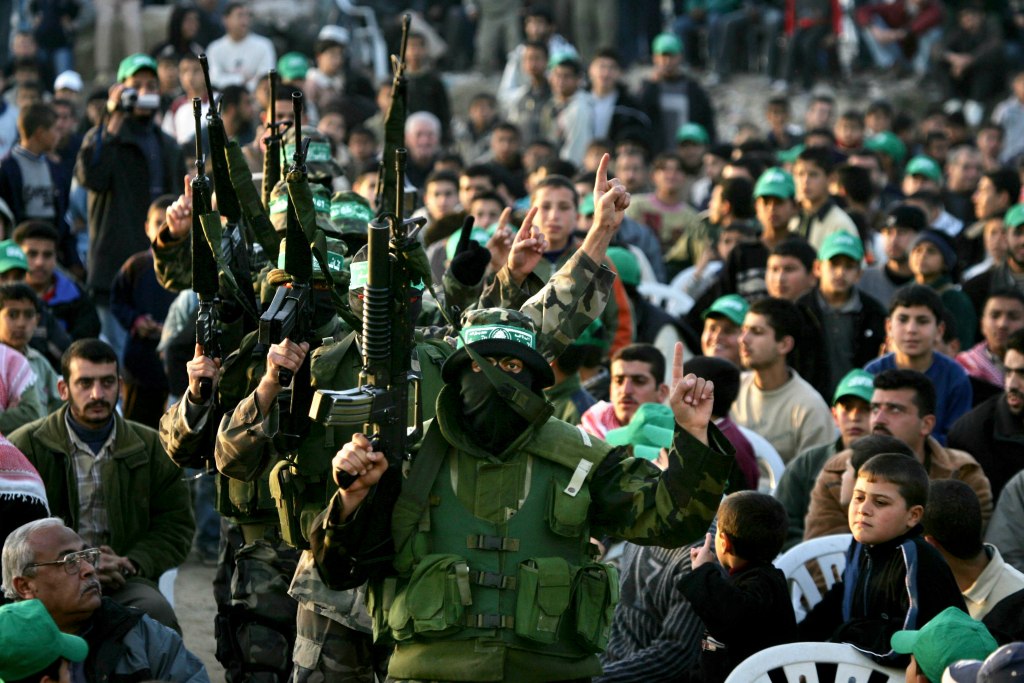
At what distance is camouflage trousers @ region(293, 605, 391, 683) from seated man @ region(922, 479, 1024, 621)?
7.50 feet

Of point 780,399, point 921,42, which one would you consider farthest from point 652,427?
point 921,42

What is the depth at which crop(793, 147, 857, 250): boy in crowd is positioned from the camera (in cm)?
1203

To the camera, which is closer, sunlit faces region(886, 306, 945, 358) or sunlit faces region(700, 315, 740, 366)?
sunlit faces region(886, 306, 945, 358)

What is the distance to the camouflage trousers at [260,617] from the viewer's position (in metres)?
6.95

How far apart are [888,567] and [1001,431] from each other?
2135mm

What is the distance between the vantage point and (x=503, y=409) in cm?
544

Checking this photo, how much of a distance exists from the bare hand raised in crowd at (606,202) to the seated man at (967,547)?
1806mm

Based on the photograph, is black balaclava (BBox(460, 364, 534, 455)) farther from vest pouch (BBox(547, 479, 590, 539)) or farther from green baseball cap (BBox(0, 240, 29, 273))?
green baseball cap (BBox(0, 240, 29, 273))

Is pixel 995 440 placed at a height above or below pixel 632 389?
below

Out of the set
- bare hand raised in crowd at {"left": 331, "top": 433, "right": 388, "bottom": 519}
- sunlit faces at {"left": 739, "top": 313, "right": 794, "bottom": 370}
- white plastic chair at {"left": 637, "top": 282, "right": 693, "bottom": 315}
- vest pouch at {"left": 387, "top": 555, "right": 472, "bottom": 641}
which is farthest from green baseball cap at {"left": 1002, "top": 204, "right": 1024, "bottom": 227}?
bare hand raised in crowd at {"left": 331, "top": 433, "right": 388, "bottom": 519}

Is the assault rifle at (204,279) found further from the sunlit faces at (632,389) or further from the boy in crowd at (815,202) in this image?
the boy in crowd at (815,202)

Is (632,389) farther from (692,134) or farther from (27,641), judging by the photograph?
(692,134)

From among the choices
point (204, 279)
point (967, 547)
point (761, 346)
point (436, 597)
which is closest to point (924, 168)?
point (761, 346)

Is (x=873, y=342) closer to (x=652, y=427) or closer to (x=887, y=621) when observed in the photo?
(x=652, y=427)
